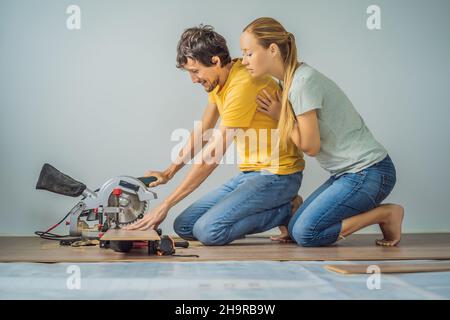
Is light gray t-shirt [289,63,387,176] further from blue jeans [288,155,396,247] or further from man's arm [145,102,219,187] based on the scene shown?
man's arm [145,102,219,187]

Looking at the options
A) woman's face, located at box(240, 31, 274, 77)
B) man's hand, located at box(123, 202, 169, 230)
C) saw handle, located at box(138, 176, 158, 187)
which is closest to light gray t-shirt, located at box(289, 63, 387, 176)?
woman's face, located at box(240, 31, 274, 77)

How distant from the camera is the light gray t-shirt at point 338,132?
2.96 metres

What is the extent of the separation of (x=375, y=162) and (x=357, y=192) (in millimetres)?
164

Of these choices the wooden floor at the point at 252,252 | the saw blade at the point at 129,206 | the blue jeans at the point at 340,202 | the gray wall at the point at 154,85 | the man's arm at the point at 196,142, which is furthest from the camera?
the gray wall at the point at 154,85

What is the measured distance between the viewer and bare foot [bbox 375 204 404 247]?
3115 mm

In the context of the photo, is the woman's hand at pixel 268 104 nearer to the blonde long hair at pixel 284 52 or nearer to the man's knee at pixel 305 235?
the blonde long hair at pixel 284 52

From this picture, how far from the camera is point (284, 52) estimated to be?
3.01m

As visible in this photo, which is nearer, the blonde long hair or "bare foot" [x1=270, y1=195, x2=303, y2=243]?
the blonde long hair

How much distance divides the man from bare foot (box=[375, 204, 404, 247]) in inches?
18.2

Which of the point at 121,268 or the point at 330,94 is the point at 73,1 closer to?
the point at 330,94

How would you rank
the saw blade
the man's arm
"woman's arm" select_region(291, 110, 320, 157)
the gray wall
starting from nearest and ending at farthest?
"woman's arm" select_region(291, 110, 320, 157), the saw blade, the man's arm, the gray wall

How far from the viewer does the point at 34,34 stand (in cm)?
412

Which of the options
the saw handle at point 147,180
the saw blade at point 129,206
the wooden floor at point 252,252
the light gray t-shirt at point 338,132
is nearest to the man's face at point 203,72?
the light gray t-shirt at point 338,132

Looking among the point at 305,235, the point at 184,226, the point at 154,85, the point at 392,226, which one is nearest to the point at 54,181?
the point at 184,226
